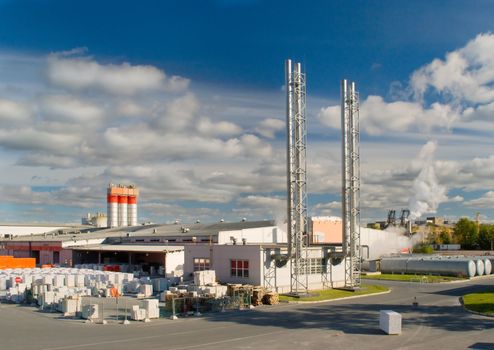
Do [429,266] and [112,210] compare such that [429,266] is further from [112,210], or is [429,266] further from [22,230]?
[22,230]

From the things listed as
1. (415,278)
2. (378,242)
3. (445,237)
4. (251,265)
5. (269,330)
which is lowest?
(415,278)

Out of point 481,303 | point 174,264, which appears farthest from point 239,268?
point 481,303

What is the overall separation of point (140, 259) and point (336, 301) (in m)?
38.0

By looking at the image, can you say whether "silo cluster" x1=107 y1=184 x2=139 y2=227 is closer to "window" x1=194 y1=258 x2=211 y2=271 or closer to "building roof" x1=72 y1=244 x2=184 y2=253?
"building roof" x1=72 y1=244 x2=184 y2=253

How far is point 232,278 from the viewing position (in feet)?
149

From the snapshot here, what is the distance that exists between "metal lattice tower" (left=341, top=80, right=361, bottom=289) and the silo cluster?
227 feet

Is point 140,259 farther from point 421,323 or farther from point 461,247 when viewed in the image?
point 461,247

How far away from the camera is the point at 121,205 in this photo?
110 metres

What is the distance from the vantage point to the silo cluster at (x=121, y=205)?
357 ft

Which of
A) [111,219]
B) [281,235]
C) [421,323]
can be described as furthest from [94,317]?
[111,219]

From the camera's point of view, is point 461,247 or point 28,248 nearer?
point 28,248

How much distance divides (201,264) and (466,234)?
321ft

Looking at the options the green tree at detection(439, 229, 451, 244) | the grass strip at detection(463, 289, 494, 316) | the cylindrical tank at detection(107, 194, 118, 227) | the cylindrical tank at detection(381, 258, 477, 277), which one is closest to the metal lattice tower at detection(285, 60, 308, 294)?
the grass strip at detection(463, 289, 494, 316)

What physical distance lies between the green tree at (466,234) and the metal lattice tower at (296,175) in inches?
3771
